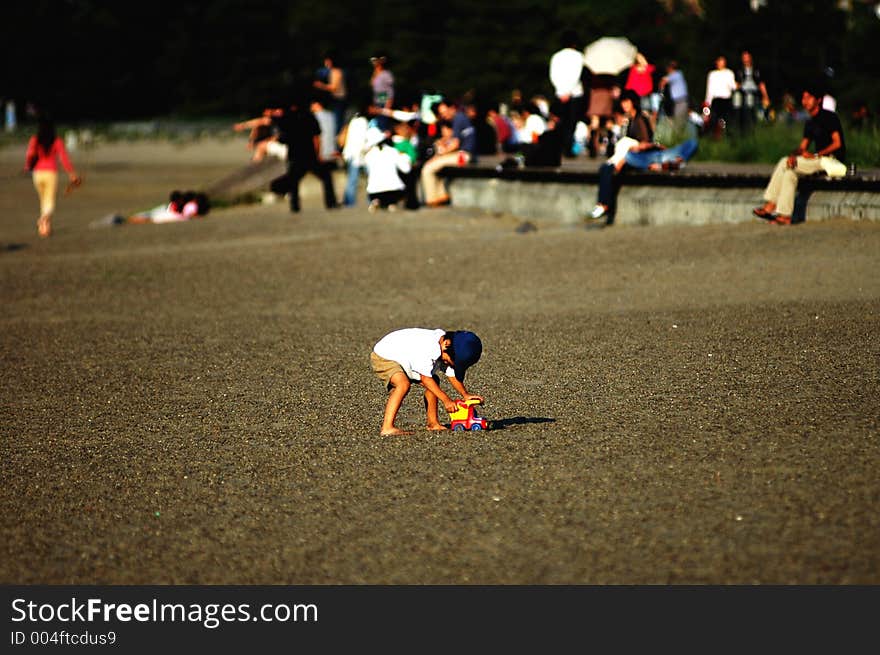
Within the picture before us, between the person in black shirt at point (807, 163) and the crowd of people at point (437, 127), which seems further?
the crowd of people at point (437, 127)

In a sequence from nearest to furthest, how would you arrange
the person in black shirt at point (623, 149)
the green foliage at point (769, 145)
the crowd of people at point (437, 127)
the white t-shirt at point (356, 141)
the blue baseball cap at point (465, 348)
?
the blue baseball cap at point (465, 348), the person in black shirt at point (623, 149), the green foliage at point (769, 145), the crowd of people at point (437, 127), the white t-shirt at point (356, 141)

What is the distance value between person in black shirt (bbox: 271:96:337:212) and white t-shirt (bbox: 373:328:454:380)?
1447 centimetres

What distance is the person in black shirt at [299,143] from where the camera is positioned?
852 inches

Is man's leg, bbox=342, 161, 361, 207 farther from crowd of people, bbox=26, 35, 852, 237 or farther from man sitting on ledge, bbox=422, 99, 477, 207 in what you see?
man sitting on ledge, bbox=422, 99, 477, 207

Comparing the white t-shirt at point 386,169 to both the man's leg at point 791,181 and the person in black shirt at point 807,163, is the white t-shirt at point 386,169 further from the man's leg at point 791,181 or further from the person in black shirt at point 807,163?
the man's leg at point 791,181

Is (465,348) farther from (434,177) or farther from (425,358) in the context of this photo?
(434,177)

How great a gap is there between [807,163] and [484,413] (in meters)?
7.36

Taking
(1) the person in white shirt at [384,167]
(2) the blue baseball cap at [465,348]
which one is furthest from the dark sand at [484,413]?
(1) the person in white shirt at [384,167]

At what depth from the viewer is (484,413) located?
8609 mm

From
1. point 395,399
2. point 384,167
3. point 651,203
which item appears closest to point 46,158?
point 384,167

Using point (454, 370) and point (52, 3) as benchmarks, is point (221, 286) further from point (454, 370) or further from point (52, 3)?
point (52, 3)

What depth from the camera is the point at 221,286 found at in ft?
49.1

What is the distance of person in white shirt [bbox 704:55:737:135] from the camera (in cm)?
2261

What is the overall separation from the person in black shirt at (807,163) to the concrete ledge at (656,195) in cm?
25
